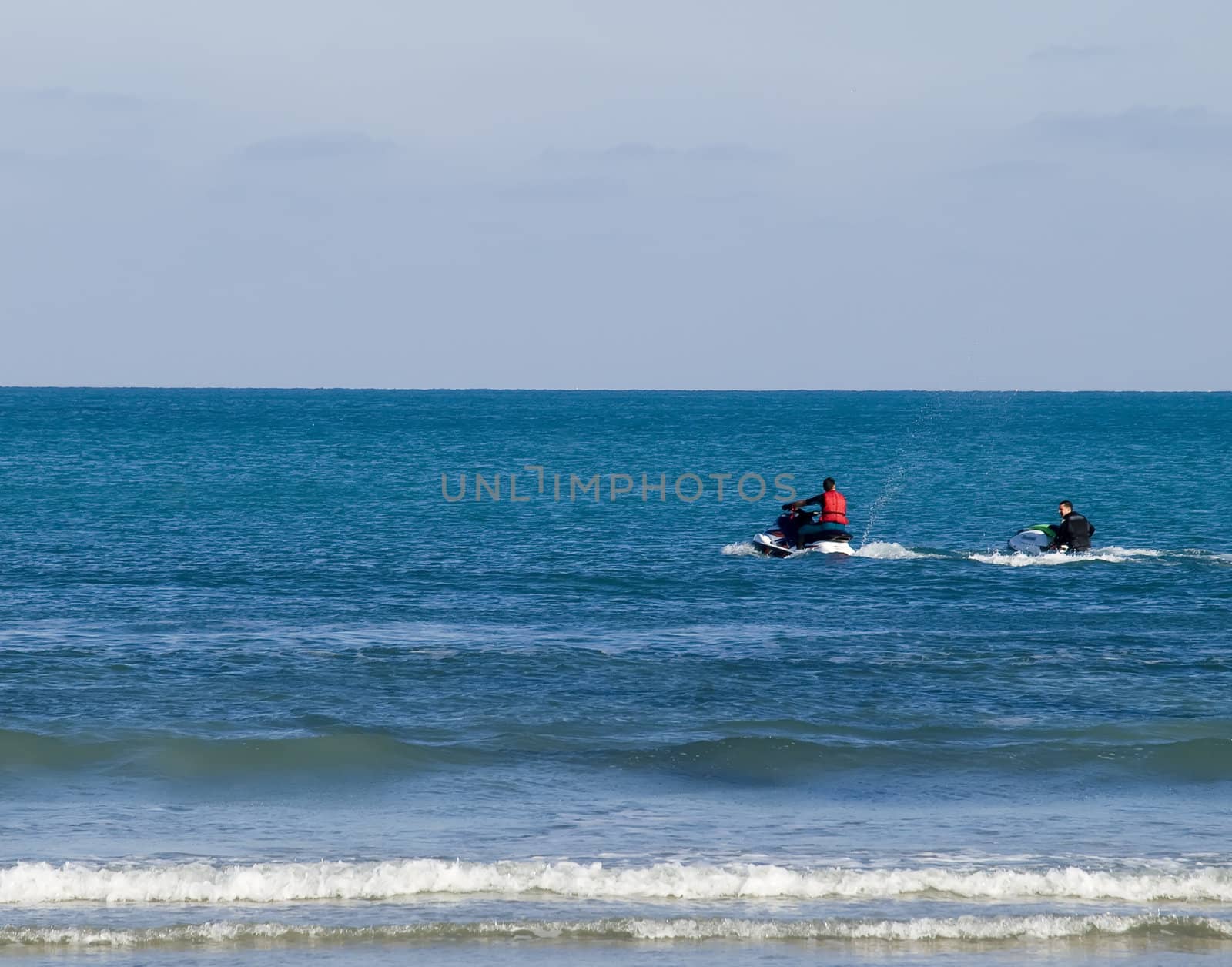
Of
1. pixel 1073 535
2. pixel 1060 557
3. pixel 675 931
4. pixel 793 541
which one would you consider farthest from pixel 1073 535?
pixel 675 931

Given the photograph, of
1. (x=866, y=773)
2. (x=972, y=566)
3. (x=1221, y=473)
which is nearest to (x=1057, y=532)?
(x=972, y=566)

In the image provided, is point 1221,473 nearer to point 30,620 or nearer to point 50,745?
point 30,620

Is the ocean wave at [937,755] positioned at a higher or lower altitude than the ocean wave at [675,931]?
higher

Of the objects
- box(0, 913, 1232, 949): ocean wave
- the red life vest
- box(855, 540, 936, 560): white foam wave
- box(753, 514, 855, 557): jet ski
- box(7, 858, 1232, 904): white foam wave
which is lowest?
box(0, 913, 1232, 949): ocean wave

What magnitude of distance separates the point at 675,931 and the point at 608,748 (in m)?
5.11

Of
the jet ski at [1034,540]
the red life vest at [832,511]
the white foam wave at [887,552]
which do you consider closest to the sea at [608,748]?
the white foam wave at [887,552]

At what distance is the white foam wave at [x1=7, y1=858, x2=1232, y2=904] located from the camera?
10.7 metres

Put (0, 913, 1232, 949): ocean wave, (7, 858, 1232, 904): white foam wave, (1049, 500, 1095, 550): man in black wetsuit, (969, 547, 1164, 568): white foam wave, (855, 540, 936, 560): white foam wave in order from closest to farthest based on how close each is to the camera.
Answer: (0, 913, 1232, 949): ocean wave < (7, 858, 1232, 904): white foam wave < (969, 547, 1164, 568): white foam wave < (1049, 500, 1095, 550): man in black wetsuit < (855, 540, 936, 560): white foam wave

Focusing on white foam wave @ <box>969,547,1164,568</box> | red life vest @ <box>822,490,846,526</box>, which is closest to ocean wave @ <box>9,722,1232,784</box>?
white foam wave @ <box>969,547,1164,568</box>

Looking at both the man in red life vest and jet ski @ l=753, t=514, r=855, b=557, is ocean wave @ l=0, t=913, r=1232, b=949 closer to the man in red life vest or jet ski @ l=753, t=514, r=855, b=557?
jet ski @ l=753, t=514, r=855, b=557

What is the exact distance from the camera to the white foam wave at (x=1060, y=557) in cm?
2986

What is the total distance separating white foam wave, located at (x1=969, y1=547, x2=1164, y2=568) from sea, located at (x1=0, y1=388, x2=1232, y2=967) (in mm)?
112

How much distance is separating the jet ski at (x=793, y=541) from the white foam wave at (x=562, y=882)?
66.3 ft

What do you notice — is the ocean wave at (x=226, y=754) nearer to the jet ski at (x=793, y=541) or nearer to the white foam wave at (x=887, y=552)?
the jet ski at (x=793, y=541)
